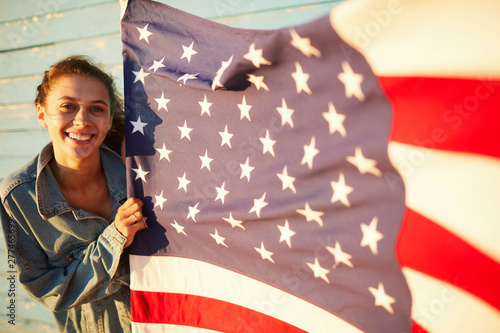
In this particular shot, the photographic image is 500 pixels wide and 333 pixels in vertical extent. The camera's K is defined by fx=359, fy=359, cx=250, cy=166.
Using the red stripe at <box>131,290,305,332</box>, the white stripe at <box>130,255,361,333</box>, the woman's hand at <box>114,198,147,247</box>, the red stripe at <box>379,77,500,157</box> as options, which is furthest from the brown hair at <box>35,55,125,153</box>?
the red stripe at <box>379,77,500,157</box>

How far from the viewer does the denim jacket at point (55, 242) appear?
5.45ft

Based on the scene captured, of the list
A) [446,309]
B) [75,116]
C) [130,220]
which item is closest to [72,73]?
[75,116]

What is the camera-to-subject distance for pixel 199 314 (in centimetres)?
160

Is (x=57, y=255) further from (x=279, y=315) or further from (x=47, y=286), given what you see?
(x=279, y=315)

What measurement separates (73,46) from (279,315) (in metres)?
2.26

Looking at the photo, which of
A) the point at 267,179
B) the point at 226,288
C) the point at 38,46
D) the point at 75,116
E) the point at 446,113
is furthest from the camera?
the point at 38,46

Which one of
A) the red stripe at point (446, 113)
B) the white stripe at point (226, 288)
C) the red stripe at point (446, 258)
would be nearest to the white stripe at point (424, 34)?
the red stripe at point (446, 113)

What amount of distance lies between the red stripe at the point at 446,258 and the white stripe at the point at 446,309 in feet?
0.07

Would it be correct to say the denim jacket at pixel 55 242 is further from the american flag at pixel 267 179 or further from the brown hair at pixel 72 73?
the brown hair at pixel 72 73

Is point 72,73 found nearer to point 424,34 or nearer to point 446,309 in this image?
point 424,34

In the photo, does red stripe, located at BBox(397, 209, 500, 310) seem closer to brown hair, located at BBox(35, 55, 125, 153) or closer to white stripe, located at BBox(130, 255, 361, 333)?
white stripe, located at BBox(130, 255, 361, 333)

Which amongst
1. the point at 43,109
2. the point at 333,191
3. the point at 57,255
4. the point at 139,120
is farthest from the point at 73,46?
the point at 333,191

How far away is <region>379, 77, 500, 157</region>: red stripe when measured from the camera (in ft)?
3.14

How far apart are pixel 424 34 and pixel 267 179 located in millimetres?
697
